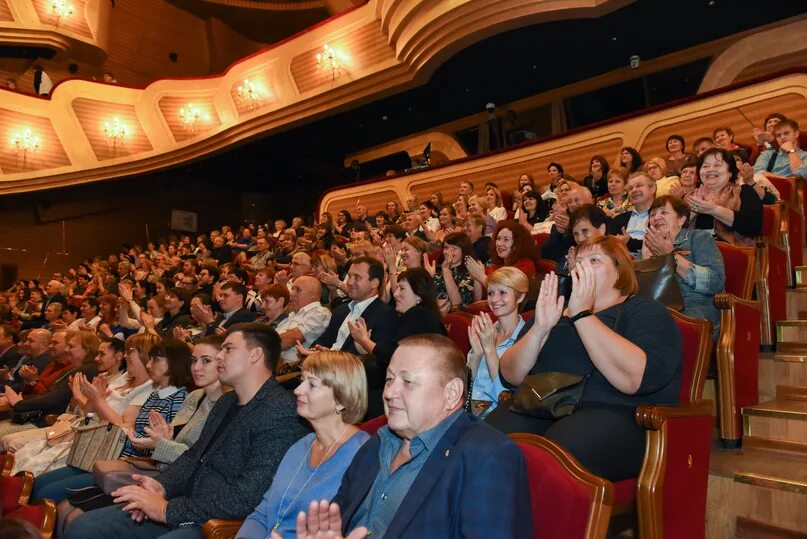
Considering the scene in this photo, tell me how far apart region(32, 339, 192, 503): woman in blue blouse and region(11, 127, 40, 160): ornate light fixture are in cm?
928

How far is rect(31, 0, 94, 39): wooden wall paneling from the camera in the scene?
34.5 feet

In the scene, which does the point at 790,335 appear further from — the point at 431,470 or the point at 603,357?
the point at 431,470

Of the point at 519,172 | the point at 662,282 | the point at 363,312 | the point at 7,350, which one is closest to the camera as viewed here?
the point at 662,282

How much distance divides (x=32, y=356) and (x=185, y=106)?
7.26m

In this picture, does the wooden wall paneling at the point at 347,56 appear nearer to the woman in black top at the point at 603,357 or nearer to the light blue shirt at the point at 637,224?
the light blue shirt at the point at 637,224

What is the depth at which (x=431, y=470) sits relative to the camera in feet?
3.85

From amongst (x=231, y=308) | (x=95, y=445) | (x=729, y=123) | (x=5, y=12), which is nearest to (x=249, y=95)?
(x=5, y=12)

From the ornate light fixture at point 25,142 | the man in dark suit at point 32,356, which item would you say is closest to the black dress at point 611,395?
the man in dark suit at point 32,356

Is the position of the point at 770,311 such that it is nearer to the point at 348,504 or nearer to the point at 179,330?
the point at 348,504

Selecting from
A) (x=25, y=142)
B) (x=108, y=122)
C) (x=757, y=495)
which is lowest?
(x=757, y=495)

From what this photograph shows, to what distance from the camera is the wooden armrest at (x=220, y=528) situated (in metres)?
1.62

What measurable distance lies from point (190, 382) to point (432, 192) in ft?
18.7

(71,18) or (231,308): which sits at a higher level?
(71,18)

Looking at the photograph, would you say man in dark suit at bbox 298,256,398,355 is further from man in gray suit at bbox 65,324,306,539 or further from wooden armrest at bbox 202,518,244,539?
wooden armrest at bbox 202,518,244,539
